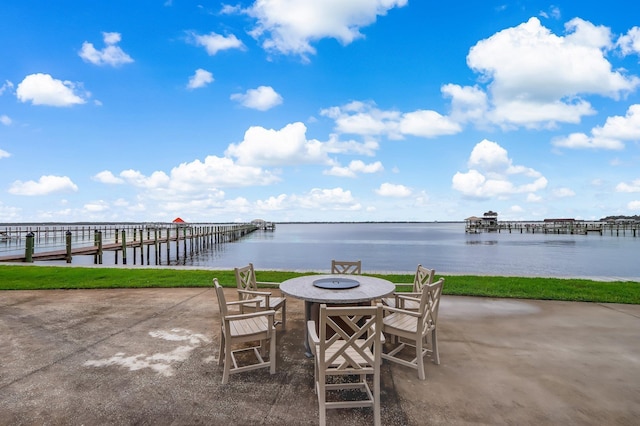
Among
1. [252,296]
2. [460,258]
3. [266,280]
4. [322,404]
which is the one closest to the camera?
[322,404]

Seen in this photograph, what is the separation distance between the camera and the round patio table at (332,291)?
3875 mm

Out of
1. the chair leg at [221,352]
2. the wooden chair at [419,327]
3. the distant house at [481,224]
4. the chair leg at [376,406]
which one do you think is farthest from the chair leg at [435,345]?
the distant house at [481,224]

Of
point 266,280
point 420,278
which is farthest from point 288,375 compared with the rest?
point 266,280

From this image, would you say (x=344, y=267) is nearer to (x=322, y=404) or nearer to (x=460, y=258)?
(x=322, y=404)

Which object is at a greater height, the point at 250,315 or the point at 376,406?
the point at 250,315

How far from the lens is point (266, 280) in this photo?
30.0 ft

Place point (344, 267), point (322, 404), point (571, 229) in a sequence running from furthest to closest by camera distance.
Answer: point (571, 229), point (344, 267), point (322, 404)

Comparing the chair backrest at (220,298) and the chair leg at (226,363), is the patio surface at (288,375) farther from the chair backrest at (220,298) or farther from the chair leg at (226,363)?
the chair backrest at (220,298)

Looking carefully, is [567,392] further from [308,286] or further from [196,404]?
[196,404]

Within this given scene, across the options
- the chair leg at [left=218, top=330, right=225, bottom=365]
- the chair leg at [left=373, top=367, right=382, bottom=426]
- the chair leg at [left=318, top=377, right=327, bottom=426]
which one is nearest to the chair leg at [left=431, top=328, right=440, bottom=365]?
the chair leg at [left=373, top=367, right=382, bottom=426]

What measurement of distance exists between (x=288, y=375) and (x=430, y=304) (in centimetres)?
178

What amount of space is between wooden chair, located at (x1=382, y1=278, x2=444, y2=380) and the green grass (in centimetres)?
388

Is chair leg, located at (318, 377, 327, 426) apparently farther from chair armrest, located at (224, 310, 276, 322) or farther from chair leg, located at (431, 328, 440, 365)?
chair leg, located at (431, 328, 440, 365)

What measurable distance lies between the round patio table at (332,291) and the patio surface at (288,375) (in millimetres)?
738
